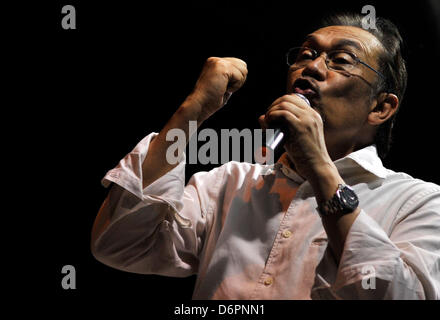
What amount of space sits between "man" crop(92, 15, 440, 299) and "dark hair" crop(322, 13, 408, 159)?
0.04ft

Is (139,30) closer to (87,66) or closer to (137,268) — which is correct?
(87,66)

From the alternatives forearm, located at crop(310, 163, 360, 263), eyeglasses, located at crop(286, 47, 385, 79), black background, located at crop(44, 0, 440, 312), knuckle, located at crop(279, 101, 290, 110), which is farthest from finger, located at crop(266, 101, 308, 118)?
black background, located at crop(44, 0, 440, 312)

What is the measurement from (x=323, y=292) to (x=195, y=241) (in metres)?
0.44

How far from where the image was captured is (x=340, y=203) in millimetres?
1220

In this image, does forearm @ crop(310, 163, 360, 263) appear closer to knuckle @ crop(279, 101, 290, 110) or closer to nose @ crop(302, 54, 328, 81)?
knuckle @ crop(279, 101, 290, 110)

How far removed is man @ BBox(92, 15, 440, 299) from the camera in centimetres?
121

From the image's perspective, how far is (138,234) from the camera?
4.74 ft

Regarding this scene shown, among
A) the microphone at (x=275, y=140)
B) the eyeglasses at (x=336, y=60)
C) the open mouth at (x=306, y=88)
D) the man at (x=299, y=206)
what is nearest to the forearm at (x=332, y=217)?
the man at (x=299, y=206)

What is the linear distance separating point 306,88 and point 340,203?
48cm

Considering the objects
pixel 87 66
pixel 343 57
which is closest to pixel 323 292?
pixel 343 57

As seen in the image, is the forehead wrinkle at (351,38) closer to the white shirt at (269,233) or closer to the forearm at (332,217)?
the white shirt at (269,233)

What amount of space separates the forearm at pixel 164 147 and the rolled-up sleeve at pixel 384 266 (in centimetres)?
52

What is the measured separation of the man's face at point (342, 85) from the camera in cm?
159
